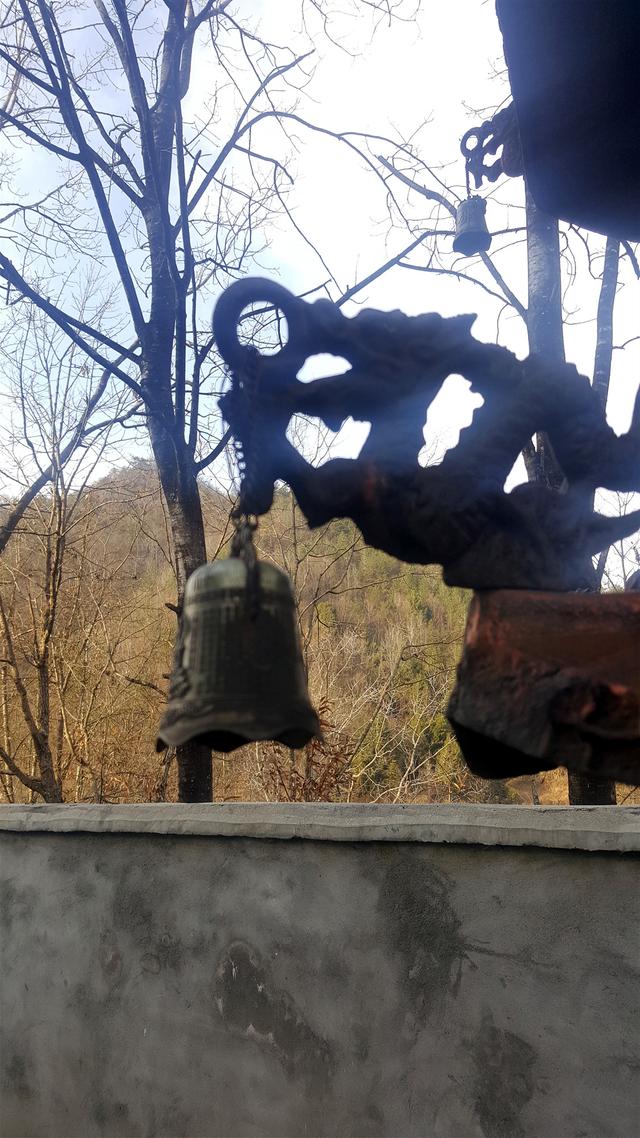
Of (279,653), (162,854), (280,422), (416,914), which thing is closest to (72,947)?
(162,854)

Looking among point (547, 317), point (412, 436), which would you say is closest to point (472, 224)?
point (547, 317)

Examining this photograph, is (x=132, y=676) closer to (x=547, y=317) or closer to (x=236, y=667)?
(x=547, y=317)

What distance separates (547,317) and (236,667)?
375 centimetres

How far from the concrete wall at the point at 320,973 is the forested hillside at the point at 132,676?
2788mm

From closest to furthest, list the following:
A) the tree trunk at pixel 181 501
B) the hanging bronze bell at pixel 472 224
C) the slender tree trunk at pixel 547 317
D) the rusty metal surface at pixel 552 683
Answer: the rusty metal surface at pixel 552 683 < the hanging bronze bell at pixel 472 224 < the slender tree trunk at pixel 547 317 < the tree trunk at pixel 181 501

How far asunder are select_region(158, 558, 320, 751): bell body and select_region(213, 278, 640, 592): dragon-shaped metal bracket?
0.16 metres

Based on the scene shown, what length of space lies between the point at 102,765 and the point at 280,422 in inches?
287

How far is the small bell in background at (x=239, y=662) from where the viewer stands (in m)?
1.33

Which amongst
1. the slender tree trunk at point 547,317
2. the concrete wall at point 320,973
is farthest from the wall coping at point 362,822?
the slender tree trunk at point 547,317

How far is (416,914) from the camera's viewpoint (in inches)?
119

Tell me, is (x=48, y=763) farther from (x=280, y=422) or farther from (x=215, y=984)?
(x=280, y=422)

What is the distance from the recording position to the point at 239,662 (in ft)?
4.47

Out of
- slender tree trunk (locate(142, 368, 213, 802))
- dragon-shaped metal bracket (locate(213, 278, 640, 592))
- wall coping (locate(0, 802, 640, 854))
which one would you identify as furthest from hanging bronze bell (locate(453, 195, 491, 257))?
dragon-shaped metal bracket (locate(213, 278, 640, 592))

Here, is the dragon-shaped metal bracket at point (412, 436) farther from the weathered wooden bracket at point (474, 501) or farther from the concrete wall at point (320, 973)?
the concrete wall at point (320, 973)
